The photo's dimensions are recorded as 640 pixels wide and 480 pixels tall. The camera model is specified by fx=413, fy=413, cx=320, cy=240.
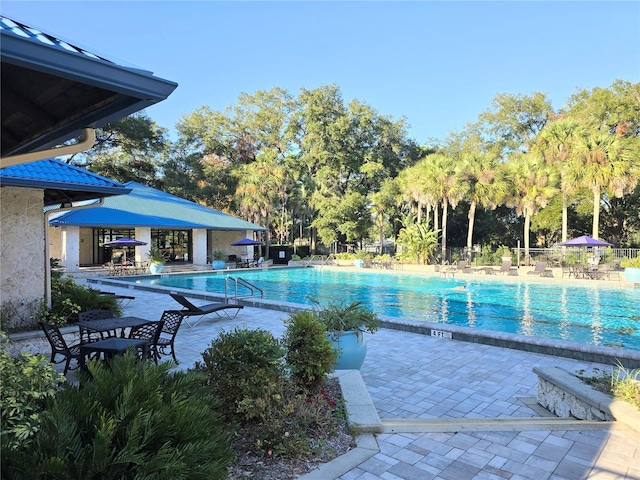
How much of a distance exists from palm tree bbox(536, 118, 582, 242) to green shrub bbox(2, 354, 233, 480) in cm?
2706

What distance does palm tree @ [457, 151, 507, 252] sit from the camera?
1094 inches

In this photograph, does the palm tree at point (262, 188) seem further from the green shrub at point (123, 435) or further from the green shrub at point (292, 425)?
the green shrub at point (123, 435)

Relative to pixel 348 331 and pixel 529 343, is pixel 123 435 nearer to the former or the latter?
pixel 348 331

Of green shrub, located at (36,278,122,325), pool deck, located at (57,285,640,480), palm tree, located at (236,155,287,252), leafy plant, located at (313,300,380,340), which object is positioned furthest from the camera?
palm tree, located at (236,155,287,252)

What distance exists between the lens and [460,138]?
1722 inches

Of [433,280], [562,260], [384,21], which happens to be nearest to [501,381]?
[384,21]

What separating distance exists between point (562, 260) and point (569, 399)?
2267 centimetres

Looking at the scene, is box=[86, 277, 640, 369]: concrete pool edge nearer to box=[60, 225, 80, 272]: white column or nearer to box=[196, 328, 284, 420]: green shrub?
box=[196, 328, 284, 420]: green shrub

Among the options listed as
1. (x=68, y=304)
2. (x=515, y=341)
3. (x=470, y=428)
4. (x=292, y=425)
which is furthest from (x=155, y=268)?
(x=470, y=428)

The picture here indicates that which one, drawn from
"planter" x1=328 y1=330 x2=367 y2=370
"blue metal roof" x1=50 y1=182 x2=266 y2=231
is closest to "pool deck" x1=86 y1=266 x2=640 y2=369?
"planter" x1=328 y1=330 x2=367 y2=370

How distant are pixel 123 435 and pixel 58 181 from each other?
5925 millimetres

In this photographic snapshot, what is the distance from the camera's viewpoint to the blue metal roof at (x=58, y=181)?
6520 millimetres

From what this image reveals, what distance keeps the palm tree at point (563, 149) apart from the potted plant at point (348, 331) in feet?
78.1

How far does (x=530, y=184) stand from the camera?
26609 millimetres
